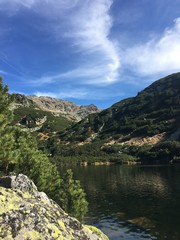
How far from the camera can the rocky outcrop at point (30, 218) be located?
1683cm

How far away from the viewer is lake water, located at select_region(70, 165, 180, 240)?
50.8 meters

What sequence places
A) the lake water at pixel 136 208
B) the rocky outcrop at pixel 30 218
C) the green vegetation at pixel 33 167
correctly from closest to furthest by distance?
the rocky outcrop at pixel 30 218, the green vegetation at pixel 33 167, the lake water at pixel 136 208

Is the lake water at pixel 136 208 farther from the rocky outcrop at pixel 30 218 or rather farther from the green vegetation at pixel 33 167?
the rocky outcrop at pixel 30 218

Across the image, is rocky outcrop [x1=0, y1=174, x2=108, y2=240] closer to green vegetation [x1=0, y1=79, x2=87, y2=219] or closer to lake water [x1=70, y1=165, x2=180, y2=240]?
green vegetation [x1=0, y1=79, x2=87, y2=219]

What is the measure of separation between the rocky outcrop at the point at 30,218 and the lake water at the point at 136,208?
99.8 feet

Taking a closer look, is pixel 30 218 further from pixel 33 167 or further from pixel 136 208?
pixel 136 208

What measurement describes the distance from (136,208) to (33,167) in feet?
127

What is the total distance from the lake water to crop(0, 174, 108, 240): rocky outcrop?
30405mm

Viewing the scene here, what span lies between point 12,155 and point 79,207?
1626 centimetres

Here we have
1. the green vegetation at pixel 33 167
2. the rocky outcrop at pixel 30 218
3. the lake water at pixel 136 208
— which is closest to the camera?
the rocky outcrop at pixel 30 218

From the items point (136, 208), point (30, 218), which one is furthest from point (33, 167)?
point (136, 208)

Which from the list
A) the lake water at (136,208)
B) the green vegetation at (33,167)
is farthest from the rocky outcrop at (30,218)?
the lake water at (136,208)

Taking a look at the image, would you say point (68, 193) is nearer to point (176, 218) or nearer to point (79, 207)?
point (79, 207)

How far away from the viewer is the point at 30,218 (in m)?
17.8
